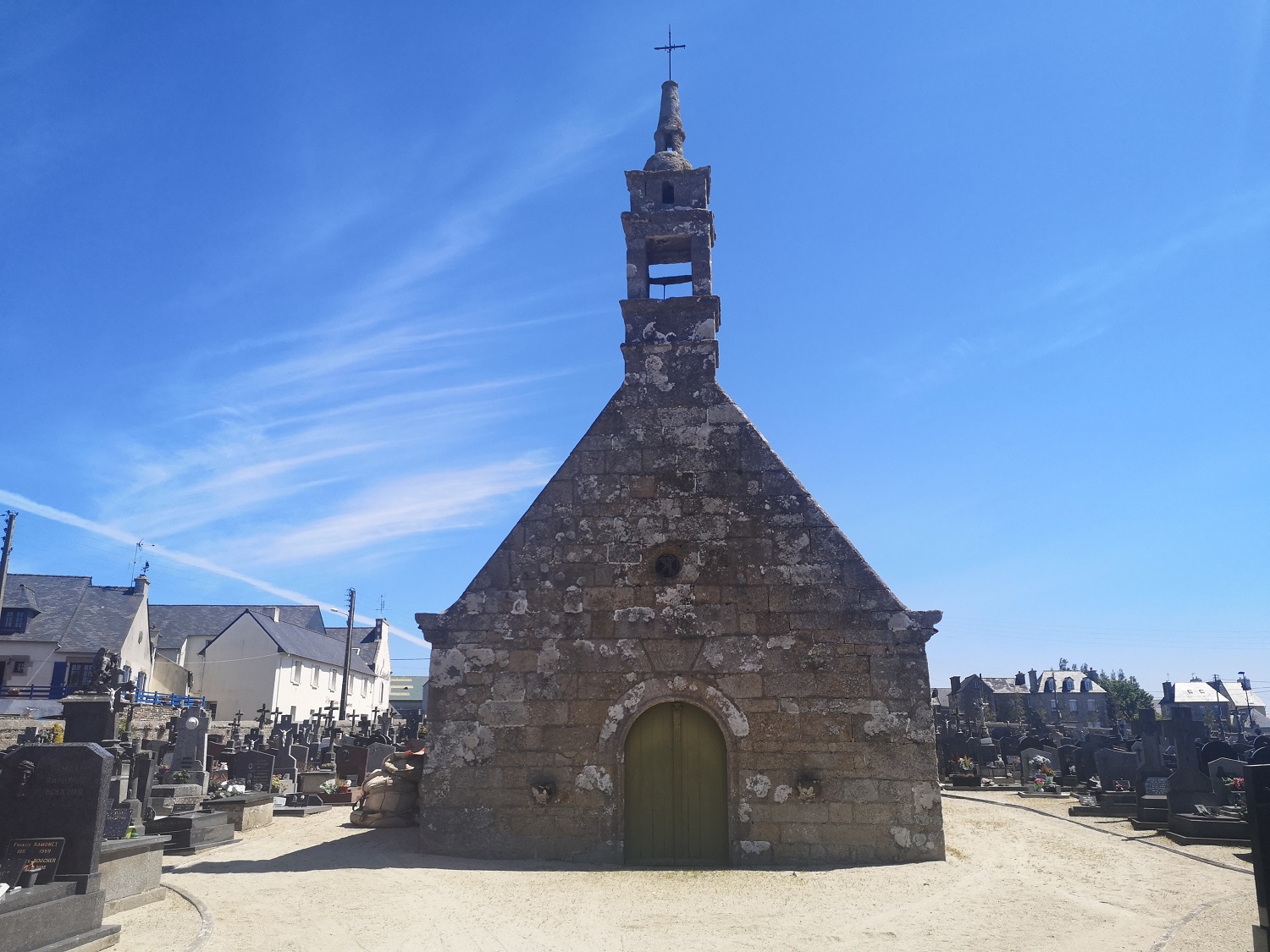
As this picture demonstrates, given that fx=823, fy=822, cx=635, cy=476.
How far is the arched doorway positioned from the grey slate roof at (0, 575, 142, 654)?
33.4 metres

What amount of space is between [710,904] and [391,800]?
6.47 meters

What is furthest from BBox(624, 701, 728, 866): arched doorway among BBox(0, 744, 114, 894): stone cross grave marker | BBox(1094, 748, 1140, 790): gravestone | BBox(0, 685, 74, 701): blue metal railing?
BBox(0, 685, 74, 701): blue metal railing

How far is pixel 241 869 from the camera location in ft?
30.3

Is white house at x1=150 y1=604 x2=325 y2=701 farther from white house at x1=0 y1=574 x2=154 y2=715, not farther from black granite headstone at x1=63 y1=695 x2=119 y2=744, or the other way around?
black granite headstone at x1=63 y1=695 x2=119 y2=744

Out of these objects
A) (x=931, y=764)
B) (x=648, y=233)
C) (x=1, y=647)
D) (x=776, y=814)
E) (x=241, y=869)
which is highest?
(x=648, y=233)

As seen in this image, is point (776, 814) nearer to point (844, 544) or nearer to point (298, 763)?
point (844, 544)

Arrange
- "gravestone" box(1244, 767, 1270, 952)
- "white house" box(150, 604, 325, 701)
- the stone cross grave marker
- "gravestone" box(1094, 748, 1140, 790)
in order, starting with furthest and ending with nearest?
"white house" box(150, 604, 325, 701), "gravestone" box(1094, 748, 1140, 790), the stone cross grave marker, "gravestone" box(1244, 767, 1270, 952)

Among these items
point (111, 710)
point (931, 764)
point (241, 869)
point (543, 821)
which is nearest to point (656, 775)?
point (543, 821)

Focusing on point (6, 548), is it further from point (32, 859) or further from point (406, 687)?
point (406, 687)

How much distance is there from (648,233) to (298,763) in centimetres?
1563

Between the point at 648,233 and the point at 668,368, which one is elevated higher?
the point at 648,233

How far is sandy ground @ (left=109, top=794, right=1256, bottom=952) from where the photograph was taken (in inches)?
254

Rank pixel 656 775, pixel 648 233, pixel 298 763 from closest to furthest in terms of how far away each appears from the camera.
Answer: pixel 656 775 → pixel 648 233 → pixel 298 763

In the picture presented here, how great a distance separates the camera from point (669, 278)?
1216 centimetres
